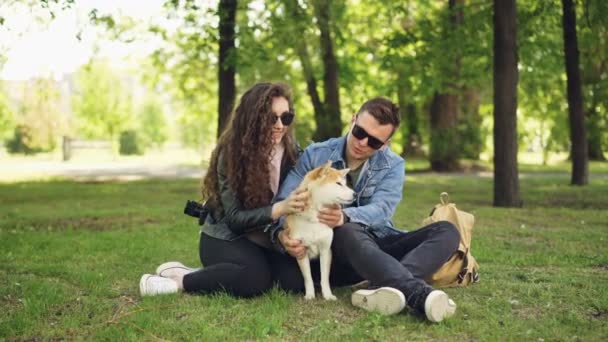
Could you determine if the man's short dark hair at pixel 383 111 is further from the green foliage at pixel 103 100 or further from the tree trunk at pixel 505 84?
the green foliage at pixel 103 100

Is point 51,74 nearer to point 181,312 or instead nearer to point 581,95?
point 581,95

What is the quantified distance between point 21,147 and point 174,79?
141 ft

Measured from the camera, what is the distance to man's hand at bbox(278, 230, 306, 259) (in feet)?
17.9

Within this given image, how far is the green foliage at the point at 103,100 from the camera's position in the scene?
62.9 metres

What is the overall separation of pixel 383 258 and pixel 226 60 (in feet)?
39.4

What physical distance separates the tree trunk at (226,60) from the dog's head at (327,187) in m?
11.0

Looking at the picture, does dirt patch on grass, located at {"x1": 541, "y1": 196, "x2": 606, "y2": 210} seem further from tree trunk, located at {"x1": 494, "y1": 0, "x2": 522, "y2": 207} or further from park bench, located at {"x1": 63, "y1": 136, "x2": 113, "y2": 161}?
park bench, located at {"x1": 63, "y1": 136, "x2": 113, "y2": 161}

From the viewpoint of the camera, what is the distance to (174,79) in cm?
3216

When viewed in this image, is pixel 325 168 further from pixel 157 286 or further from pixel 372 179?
pixel 157 286

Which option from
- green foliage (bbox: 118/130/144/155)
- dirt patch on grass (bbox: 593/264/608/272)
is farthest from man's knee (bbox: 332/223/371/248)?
green foliage (bbox: 118/130/144/155)

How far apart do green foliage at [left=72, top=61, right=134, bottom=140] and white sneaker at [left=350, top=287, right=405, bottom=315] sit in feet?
→ 198

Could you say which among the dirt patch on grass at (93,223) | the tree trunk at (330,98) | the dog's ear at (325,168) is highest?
the tree trunk at (330,98)

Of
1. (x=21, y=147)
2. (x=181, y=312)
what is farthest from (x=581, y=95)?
(x=21, y=147)

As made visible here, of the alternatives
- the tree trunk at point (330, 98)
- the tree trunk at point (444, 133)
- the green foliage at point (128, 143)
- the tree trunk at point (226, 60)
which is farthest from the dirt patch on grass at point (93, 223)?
the green foliage at point (128, 143)
